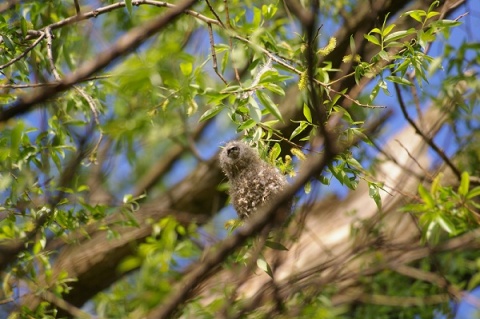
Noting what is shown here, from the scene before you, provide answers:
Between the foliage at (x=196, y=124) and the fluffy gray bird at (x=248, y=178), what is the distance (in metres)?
0.07

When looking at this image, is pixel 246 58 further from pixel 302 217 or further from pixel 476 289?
pixel 476 289

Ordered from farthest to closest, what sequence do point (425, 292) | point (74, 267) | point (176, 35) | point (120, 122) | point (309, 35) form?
point (425, 292) < point (74, 267) < point (176, 35) < point (120, 122) < point (309, 35)

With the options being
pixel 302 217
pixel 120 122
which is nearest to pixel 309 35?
pixel 302 217

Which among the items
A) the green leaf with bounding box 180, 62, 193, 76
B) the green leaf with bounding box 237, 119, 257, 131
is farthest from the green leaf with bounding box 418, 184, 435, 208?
the green leaf with bounding box 180, 62, 193, 76

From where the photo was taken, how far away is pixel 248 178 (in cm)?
224

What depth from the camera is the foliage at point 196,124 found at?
5.15 feet

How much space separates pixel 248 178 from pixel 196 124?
0.72 meters

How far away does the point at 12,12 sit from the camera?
257 cm

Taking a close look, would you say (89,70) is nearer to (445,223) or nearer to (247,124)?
(247,124)

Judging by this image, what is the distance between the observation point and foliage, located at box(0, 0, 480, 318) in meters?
1.57

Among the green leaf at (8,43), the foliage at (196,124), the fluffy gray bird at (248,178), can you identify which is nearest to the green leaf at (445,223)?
the foliage at (196,124)

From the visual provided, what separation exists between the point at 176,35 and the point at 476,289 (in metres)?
2.31

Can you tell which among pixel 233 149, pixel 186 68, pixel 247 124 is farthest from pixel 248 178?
pixel 186 68

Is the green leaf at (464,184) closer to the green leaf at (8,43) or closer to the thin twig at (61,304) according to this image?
the thin twig at (61,304)
